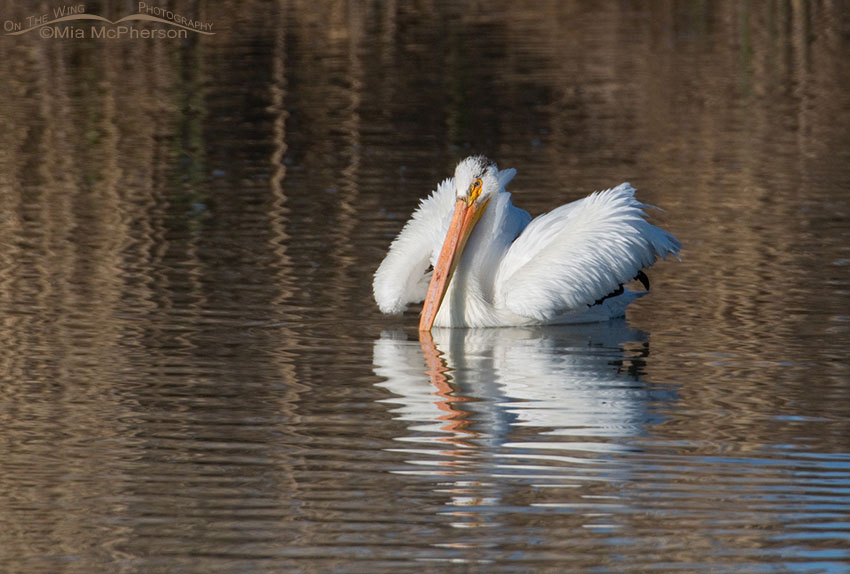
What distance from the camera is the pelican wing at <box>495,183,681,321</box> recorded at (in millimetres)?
7727

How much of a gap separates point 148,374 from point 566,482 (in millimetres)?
2310

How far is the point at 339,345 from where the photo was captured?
7.52 m

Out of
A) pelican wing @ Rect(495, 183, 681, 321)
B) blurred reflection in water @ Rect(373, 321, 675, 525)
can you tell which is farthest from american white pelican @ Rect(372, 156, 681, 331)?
blurred reflection in water @ Rect(373, 321, 675, 525)

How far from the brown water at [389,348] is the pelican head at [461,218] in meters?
0.23

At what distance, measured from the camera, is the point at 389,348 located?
7.57 meters

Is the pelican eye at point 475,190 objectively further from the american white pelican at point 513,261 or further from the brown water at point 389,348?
the brown water at point 389,348

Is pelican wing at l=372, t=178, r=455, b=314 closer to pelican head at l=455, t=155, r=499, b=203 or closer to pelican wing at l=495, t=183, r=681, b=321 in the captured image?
pelican head at l=455, t=155, r=499, b=203

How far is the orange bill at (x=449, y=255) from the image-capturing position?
7926mm

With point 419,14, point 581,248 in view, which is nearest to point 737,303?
point 581,248

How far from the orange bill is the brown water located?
7.2 inches

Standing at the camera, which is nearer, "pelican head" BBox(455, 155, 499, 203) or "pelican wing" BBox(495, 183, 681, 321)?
"pelican wing" BBox(495, 183, 681, 321)

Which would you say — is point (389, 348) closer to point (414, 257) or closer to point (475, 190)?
point (414, 257)

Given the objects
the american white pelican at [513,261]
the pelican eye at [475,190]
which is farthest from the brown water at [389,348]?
the pelican eye at [475,190]

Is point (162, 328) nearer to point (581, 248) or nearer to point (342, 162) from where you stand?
point (581, 248)
